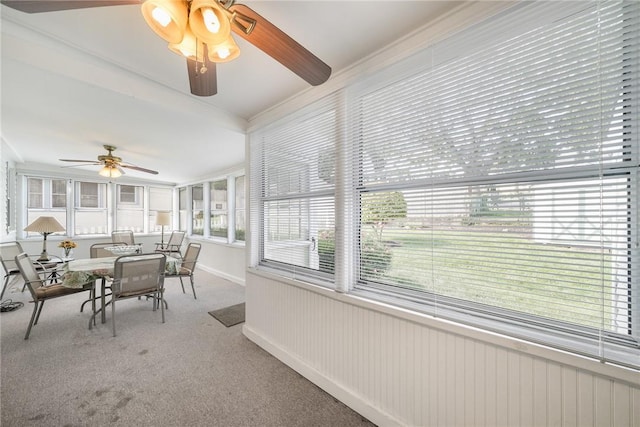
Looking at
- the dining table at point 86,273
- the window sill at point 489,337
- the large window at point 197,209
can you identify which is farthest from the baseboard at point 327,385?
the large window at point 197,209

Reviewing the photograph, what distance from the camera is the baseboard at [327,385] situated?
5.07 feet

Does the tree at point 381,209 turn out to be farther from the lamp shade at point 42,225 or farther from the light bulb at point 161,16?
the lamp shade at point 42,225

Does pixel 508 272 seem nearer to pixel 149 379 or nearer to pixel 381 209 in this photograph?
pixel 381 209

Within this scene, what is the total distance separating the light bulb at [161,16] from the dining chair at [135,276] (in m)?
2.67

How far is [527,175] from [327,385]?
1.95 m

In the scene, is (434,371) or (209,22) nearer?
(209,22)

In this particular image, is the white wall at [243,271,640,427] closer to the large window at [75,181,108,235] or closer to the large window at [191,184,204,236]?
the large window at [191,184,204,236]

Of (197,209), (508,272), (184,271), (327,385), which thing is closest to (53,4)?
(508,272)

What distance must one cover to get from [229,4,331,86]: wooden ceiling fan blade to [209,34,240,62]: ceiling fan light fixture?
6 cm

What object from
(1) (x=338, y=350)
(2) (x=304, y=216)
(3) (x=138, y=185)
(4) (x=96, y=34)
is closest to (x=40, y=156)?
(3) (x=138, y=185)

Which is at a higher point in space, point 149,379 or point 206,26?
point 206,26

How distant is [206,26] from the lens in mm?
960

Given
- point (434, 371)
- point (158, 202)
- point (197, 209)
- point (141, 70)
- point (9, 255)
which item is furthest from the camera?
point (158, 202)

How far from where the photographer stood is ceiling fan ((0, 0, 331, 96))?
91cm
